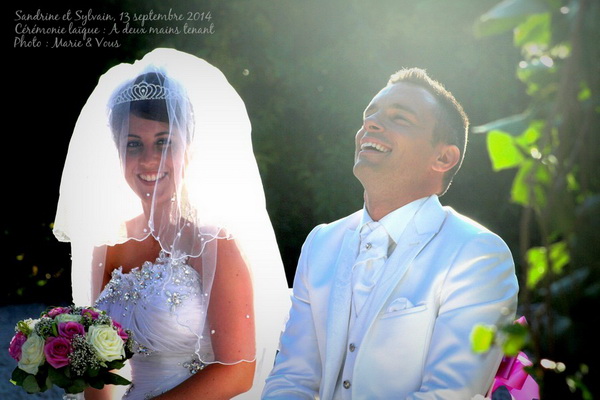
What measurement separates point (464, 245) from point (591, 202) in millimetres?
1486

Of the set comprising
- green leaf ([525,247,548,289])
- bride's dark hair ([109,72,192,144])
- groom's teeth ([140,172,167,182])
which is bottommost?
green leaf ([525,247,548,289])

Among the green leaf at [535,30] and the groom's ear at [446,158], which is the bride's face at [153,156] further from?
the green leaf at [535,30]

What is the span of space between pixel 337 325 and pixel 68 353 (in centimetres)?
93

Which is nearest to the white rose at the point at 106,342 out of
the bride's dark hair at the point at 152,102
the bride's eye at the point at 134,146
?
the bride's eye at the point at 134,146

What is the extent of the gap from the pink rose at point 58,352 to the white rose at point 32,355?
4 cm

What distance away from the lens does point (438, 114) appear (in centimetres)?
290

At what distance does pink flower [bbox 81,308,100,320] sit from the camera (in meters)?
2.97

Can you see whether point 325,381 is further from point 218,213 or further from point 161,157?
point 161,157

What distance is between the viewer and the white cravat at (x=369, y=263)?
9.14ft

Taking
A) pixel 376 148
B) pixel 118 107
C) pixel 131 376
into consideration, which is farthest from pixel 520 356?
pixel 118 107

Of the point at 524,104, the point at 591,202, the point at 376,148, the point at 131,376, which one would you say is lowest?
the point at 131,376

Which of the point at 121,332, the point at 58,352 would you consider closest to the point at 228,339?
the point at 121,332

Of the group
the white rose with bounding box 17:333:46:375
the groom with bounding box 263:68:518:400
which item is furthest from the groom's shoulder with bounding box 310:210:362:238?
the white rose with bounding box 17:333:46:375

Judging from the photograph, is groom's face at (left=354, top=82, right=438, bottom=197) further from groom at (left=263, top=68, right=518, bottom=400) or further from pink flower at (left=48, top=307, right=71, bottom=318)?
pink flower at (left=48, top=307, right=71, bottom=318)
